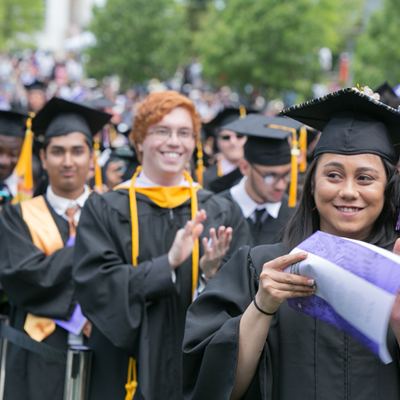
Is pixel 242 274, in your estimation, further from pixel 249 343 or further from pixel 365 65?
pixel 365 65

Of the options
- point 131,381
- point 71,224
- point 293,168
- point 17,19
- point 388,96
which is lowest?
point 131,381

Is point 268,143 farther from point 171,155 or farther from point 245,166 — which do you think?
point 171,155

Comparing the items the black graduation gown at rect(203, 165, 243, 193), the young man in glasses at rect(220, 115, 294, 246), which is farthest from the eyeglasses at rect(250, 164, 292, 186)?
the black graduation gown at rect(203, 165, 243, 193)

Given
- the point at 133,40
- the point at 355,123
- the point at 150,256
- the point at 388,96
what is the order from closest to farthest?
the point at 355,123, the point at 150,256, the point at 388,96, the point at 133,40

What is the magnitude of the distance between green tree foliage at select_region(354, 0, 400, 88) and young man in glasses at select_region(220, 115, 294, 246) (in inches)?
426

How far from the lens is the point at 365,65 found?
15562 mm

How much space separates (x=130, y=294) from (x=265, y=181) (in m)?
1.72

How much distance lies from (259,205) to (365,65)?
12694 millimetres

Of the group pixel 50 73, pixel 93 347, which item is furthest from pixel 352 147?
pixel 50 73

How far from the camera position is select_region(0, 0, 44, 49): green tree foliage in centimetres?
4334

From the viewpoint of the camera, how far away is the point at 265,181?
432cm

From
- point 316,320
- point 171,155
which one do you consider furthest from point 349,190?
point 171,155

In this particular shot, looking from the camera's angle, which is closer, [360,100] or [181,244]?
[360,100]

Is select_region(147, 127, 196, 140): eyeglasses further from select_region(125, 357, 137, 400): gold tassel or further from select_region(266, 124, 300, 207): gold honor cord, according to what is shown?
select_region(125, 357, 137, 400): gold tassel
